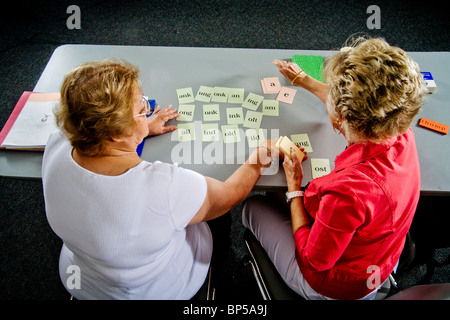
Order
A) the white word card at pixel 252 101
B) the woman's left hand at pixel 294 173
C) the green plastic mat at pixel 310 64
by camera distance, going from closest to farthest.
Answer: the woman's left hand at pixel 294 173 → the white word card at pixel 252 101 → the green plastic mat at pixel 310 64

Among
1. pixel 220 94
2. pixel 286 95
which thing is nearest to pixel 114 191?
pixel 220 94

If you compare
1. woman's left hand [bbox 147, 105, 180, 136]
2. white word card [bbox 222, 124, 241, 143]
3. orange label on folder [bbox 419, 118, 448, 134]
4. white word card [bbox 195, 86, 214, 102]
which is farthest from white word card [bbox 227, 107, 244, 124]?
orange label on folder [bbox 419, 118, 448, 134]

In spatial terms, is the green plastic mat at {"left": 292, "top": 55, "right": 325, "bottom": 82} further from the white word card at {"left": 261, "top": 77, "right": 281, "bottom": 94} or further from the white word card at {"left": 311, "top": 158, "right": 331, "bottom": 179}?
the white word card at {"left": 311, "top": 158, "right": 331, "bottom": 179}

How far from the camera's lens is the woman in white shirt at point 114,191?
86cm

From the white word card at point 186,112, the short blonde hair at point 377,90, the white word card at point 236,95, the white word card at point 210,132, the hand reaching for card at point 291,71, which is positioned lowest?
the white word card at point 210,132

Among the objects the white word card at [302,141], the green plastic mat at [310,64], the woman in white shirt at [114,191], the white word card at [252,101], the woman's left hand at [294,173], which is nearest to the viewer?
the woman in white shirt at [114,191]

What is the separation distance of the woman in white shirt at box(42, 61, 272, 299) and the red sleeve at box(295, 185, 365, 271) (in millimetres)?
340

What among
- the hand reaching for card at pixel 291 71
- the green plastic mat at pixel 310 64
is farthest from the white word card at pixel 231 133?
the green plastic mat at pixel 310 64

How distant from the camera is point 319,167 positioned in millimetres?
1234

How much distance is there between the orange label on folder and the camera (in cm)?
133

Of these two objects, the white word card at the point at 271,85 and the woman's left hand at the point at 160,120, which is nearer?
the woman's left hand at the point at 160,120

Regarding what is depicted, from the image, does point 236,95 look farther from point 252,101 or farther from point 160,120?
point 160,120

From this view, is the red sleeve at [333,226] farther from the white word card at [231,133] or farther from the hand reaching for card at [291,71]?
the hand reaching for card at [291,71]

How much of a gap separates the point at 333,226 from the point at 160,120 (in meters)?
0.81
